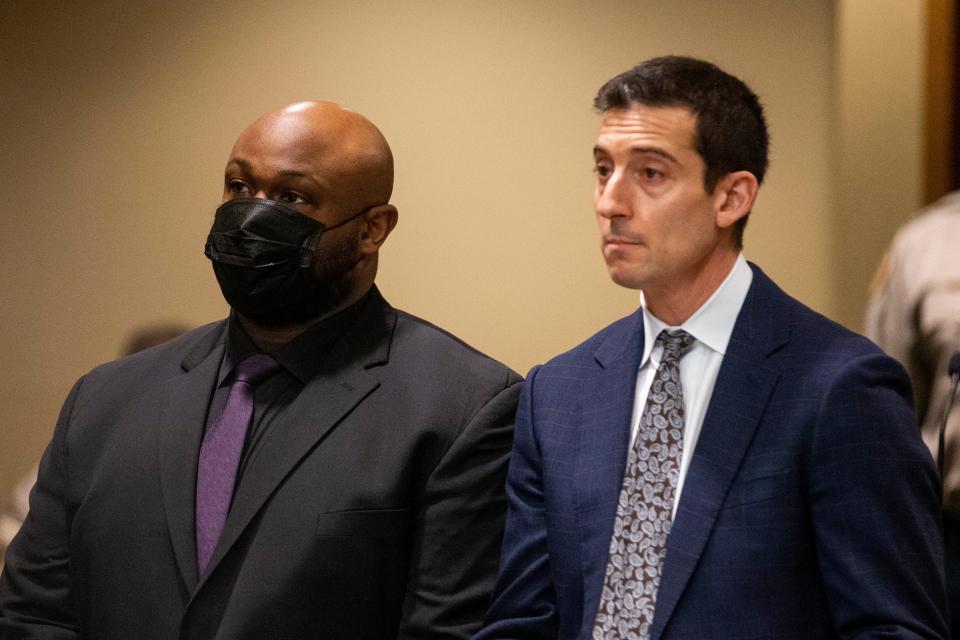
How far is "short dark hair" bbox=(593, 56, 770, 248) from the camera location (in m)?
1.84

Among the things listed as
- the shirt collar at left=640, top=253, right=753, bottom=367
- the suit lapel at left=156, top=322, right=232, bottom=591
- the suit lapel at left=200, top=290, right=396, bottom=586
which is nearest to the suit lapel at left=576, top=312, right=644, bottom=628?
the shirt collar at left=640, top=253, right=753, bottom=367

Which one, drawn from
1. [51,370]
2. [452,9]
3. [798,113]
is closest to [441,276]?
[452,9]

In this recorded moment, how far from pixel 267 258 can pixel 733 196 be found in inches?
29.0

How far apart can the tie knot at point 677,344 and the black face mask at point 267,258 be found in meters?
0.58

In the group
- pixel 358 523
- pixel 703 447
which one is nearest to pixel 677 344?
pixel 703 447

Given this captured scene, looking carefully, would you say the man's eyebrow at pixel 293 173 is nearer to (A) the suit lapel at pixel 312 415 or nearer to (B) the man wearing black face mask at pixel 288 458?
(B) the man wearing black face mask at pixel 288 458

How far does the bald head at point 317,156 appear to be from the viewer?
6.68ft

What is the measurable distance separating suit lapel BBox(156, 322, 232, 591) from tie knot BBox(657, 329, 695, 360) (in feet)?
2.52

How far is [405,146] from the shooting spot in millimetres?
3502

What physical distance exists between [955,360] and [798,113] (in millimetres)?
1405

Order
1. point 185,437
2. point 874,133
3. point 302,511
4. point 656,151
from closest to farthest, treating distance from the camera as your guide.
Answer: point 656,151 → point 302,511 → point 185,437 → point 874,133

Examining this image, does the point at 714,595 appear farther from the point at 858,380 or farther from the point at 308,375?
the point at 308,375

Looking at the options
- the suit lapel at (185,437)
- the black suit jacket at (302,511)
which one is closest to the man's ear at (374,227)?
the black suit jacket at (302,511)

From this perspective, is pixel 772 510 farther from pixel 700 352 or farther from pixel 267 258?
pixel 267 258
